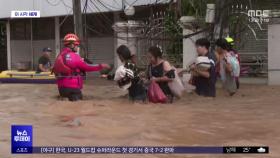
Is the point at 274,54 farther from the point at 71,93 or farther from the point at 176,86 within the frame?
the point at 71,93

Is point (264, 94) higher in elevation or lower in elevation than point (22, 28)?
lower

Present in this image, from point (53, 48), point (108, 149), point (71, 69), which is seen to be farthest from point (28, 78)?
point (108, 149)

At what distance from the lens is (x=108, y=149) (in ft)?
21.6

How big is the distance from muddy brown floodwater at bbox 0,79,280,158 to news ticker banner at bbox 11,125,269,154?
5.5 inches

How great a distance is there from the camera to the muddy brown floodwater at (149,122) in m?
7.36

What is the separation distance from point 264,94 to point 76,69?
497 cm

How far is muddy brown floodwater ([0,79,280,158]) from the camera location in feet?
24.1

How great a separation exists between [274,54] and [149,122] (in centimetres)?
794

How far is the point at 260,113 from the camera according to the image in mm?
9984

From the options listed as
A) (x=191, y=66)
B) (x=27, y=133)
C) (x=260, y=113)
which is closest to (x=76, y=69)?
(x=191, y=66)

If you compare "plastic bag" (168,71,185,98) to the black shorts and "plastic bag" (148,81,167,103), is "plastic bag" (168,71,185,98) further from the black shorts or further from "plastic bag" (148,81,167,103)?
the black shorts

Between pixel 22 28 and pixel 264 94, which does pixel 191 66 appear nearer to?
pixel 264 94

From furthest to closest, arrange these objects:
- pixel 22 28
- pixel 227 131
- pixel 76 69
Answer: pixel 22 28
pixel 76 69
pixel 227 131

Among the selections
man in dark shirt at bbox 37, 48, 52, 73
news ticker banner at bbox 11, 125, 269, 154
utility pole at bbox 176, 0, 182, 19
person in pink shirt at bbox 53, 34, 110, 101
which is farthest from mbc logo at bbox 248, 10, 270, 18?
news ticker banner at bbox 11, 125, 269, 154
